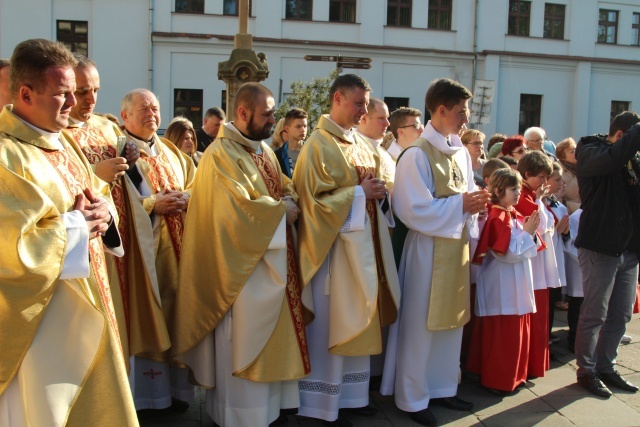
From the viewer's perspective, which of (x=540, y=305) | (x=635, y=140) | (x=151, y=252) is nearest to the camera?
(x=151, y=252)

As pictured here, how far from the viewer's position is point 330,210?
4.15 meters

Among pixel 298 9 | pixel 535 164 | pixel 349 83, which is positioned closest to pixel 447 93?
pixel 349 83

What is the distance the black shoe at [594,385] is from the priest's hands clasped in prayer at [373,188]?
2.14m

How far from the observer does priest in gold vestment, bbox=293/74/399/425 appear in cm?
419

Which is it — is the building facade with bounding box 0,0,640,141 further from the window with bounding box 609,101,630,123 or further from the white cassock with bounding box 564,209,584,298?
the white cassock with bounding box 564,209,584,298

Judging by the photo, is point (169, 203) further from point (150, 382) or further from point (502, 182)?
point (502, 182)

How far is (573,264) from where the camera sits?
20.9ft

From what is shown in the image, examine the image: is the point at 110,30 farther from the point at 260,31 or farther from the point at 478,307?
the point at 478,307

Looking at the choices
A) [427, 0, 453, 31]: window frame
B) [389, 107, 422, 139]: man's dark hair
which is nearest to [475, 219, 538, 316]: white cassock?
[389, 107, 422, 139]: man's dark hair

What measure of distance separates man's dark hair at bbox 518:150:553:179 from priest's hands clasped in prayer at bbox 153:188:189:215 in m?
2.69

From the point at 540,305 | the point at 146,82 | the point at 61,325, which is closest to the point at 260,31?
the point at 146,82

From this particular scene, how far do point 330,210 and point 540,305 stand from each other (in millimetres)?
2143

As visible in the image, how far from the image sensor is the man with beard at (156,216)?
14.1 ft

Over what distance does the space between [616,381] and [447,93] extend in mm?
2505
